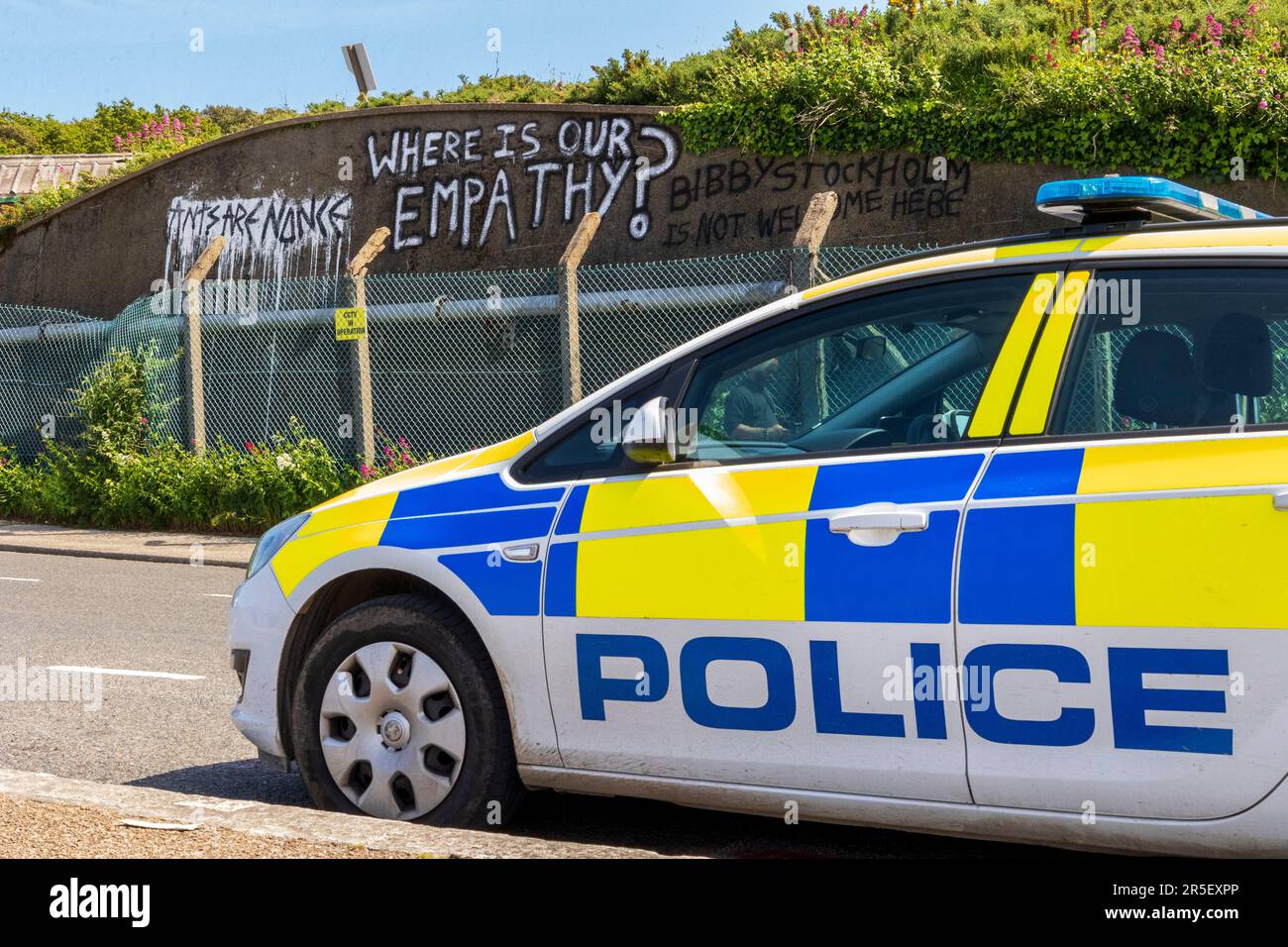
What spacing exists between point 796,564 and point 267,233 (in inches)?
805

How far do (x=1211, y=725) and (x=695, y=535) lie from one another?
4.32ft

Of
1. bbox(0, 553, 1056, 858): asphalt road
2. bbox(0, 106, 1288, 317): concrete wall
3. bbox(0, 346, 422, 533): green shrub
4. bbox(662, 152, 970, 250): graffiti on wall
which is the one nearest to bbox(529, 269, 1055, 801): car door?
bbox(0, 553, 1056, 858): asphalt road

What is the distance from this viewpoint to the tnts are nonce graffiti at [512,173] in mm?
18625

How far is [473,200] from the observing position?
2038cm

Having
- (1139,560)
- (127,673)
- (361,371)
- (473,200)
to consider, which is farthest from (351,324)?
(1139,560)

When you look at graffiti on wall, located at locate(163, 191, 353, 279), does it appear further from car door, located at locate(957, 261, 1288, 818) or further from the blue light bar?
car door, located at locate(957, 261, 1288, 818)

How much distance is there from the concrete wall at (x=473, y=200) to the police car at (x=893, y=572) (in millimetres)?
11159

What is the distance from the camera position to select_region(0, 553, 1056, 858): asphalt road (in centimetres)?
433

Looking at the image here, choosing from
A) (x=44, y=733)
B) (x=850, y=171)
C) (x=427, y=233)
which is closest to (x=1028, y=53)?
(x=850, y=171)

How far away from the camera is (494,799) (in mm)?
4070

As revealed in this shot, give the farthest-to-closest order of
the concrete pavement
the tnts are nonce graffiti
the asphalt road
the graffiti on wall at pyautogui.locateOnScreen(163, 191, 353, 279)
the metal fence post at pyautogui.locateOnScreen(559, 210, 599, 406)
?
the graffiti on wall at pyautogui.locateOnScreen(163, 191, 353, 279) < the tnts are nonce graffiti < the concrete pavement < the metal fence post at pyautogui.locateOnScreen(559, 210, 599, 406) < the asphalt road

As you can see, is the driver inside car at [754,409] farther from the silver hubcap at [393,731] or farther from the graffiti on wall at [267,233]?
the graffiti on wall at [267,233]

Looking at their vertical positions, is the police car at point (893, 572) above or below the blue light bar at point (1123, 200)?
below

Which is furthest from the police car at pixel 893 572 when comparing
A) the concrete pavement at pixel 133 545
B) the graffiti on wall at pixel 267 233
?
the graffiti on wall at pixel 267 233
